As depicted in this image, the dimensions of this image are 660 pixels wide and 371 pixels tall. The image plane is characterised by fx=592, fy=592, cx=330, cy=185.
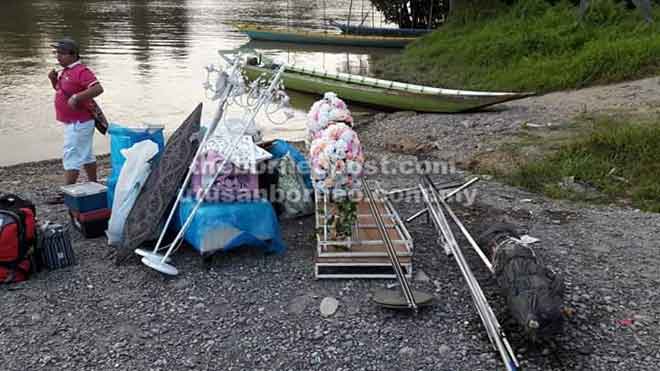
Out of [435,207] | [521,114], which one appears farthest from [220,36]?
[435,207]

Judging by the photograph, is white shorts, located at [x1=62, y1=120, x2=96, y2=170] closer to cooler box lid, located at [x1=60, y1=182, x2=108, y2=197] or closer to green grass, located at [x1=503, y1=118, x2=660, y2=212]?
cooler box lid, located at [x1=60, y1=182, x2=108, y2=197]

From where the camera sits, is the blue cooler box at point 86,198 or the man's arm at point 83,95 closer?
the blue cooler box at point 86,198

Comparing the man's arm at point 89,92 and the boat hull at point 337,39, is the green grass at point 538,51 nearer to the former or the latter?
the boat hull at point 337,39

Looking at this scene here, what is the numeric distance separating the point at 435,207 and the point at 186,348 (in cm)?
243

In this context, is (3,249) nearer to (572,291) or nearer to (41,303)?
(41,303)

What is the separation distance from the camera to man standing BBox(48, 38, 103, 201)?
525 centimetres

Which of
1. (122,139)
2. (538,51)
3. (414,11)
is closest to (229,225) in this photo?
(122,139)

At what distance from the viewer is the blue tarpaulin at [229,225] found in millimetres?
4320

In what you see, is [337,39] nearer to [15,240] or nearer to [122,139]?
[122,139]

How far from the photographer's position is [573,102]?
34.2 feet

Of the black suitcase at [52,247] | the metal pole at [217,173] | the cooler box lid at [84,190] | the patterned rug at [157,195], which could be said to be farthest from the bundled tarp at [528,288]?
the cooler box lid at [84,190]

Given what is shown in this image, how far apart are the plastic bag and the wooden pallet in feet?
4.71

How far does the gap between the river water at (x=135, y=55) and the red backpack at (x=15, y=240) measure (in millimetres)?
6240

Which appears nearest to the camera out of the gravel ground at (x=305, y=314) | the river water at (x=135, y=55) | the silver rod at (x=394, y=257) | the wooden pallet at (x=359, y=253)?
the gravel ground at (x=305, y=314)
